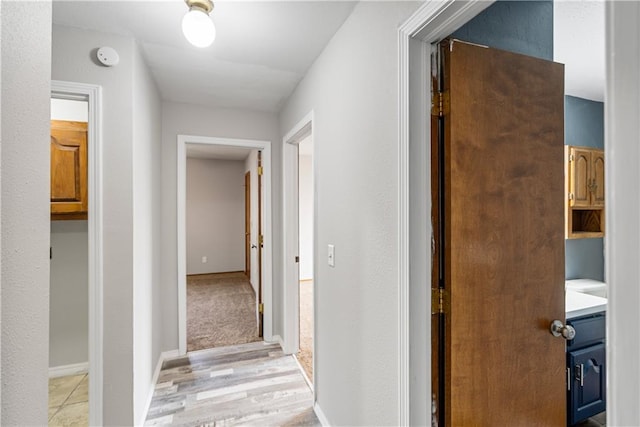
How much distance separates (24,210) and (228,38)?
152 centimetres

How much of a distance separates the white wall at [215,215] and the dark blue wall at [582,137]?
5.41 metres

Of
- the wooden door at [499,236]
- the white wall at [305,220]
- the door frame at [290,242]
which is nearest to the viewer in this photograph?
the wooden door at [499,236]

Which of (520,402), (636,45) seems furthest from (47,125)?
(520,402)

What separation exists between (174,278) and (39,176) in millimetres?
2252

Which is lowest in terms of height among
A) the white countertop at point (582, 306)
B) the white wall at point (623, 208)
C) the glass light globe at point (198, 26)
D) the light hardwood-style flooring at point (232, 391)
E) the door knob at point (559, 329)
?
the light hardwood-style flooring at point (232, 391)

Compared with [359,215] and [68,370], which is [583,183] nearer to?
[359,215]

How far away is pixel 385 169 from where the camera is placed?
1274mm

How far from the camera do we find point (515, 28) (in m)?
1.39

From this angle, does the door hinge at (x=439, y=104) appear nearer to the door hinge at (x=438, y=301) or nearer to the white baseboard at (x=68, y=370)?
the door hinge at (x=438, y=301)

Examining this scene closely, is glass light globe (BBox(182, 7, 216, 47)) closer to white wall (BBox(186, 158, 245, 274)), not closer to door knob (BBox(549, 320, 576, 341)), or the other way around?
door knob (BBox(549, 320, 576, 341))

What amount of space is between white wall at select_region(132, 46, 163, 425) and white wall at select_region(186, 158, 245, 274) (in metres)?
3.55

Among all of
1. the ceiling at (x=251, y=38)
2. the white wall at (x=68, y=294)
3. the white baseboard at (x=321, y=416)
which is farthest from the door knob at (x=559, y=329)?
the white wall at (x=68, y=294)

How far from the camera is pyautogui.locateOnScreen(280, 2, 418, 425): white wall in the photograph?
4.07 ft

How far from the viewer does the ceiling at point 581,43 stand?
4.73ft
